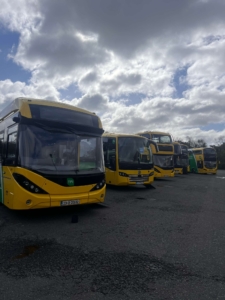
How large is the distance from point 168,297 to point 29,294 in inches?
68.4

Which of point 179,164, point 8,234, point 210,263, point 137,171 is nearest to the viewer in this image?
point 210,263

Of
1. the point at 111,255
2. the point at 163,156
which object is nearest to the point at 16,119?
the point at 111,255

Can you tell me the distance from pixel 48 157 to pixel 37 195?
1.01 m

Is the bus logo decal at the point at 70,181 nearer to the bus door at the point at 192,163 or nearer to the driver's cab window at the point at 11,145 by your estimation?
the driver's cab window at the point at 11,145

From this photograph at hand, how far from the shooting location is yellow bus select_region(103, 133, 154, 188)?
13305 mm

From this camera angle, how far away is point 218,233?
627 centimetres

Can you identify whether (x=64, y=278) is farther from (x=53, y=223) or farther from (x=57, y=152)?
(x=57, y=152)

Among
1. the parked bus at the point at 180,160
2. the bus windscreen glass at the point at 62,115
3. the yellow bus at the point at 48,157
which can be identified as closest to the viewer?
the yellow bus at the point at 48,157

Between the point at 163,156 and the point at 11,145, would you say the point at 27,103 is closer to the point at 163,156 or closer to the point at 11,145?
the point at 11,145

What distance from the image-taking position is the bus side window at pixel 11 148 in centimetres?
711

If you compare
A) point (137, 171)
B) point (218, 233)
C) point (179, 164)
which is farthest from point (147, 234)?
point (179, 164)

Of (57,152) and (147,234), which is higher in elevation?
(57,152)

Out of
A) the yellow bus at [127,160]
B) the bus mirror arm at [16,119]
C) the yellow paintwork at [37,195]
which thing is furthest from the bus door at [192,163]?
the bus mirror arm at [16,119]

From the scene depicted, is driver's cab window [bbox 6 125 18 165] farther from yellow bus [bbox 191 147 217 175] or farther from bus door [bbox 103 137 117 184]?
yellow bus [bbox 191 147 217 175]
